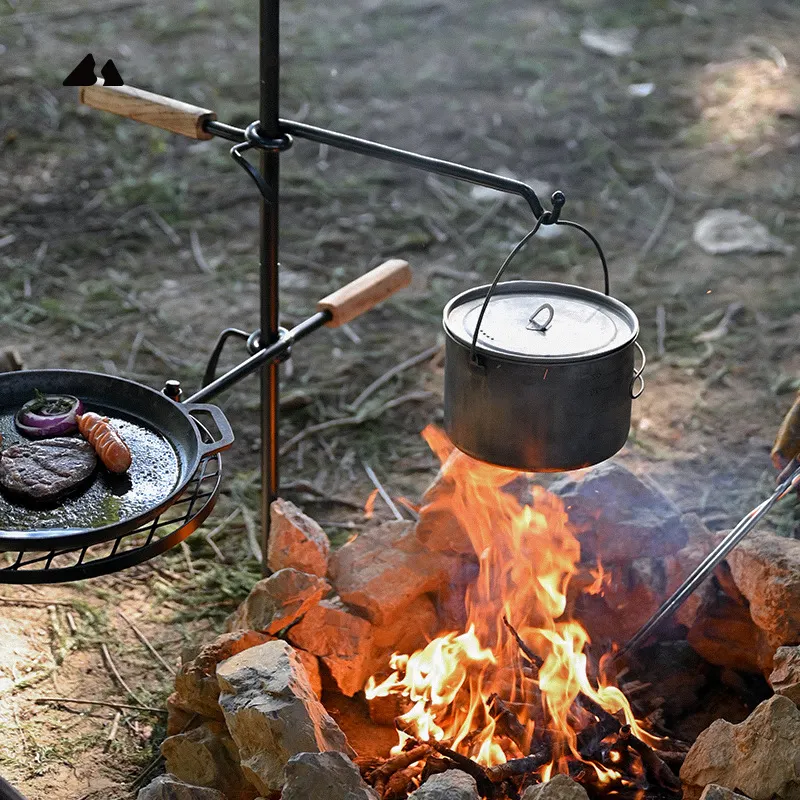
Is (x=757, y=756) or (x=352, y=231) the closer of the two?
(x=757, y=756)

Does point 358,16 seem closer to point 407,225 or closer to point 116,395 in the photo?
point 407,225

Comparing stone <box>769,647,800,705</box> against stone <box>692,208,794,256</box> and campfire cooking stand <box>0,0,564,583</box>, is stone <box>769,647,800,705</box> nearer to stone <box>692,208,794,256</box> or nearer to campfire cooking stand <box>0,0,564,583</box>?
campfire cooking stand <box>0,0,564,583</box>

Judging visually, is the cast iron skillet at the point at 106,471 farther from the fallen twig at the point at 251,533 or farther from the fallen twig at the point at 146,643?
the fallen twig at the point at 251,533

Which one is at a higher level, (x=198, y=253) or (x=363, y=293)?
(x=363, y=293)

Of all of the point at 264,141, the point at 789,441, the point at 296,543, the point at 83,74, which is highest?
the point at 83,74

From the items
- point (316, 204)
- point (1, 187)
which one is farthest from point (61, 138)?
point (316, 204)

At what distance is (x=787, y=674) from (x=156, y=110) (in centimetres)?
209

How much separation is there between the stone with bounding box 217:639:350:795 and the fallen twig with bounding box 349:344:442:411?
2.05 m

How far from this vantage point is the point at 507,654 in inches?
117

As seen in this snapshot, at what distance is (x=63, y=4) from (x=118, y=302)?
4.08m

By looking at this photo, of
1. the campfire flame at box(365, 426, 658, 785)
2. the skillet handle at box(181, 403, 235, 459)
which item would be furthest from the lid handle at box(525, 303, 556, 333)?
the skillet handle at box(181, 403, 235, 459)

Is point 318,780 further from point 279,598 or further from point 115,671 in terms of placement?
point 115,671

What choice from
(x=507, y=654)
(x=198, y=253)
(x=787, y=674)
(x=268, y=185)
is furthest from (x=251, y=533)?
(x=198, y=253)

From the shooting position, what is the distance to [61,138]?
6.57m
